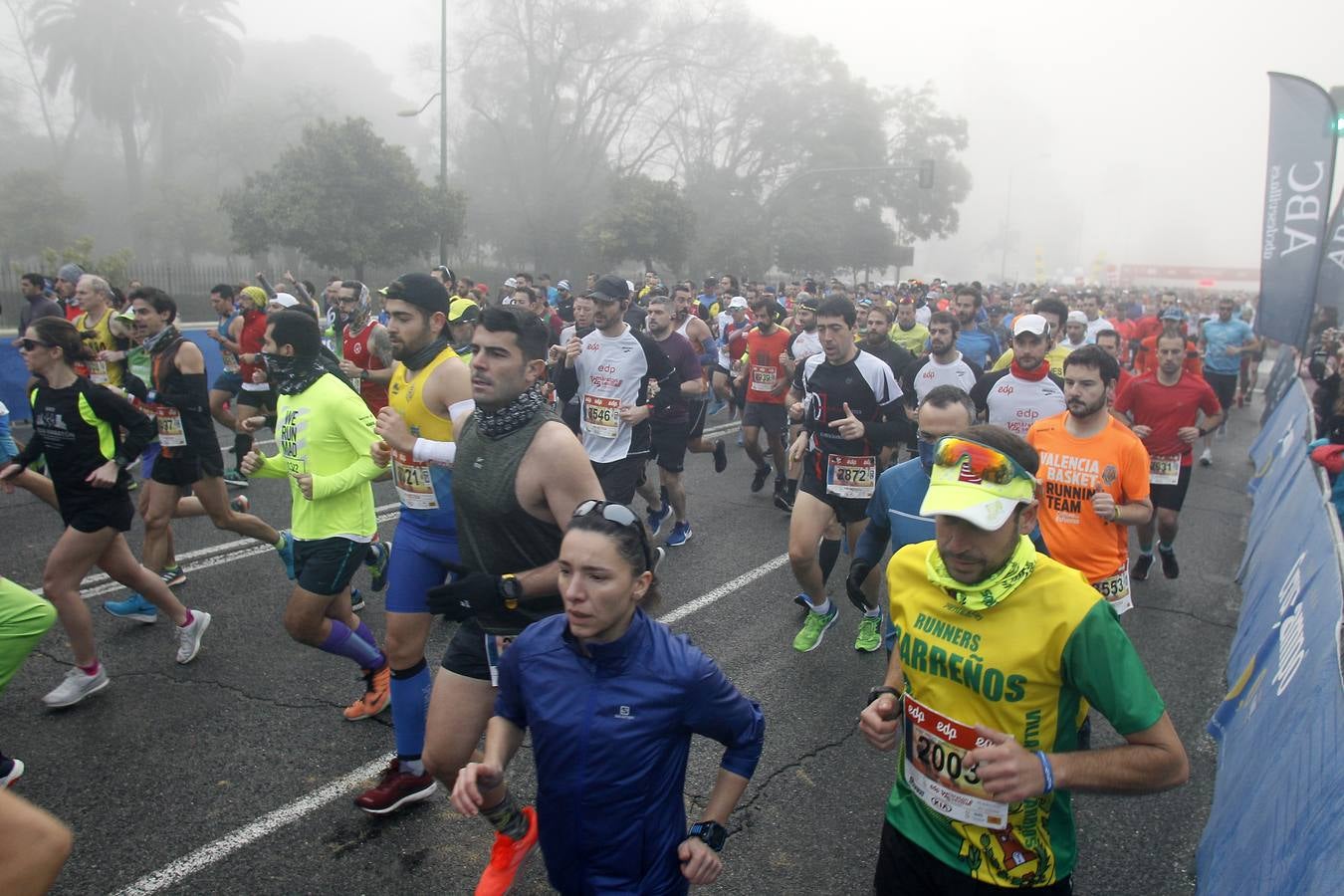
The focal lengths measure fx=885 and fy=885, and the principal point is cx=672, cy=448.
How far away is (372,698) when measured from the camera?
4.63 metres

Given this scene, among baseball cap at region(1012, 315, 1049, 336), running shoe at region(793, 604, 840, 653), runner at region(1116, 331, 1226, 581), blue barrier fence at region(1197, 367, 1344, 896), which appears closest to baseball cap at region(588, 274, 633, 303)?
running shoe at region(793, 604, 840, 653)

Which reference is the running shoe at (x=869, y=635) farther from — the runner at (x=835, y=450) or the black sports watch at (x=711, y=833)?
the black sports watch at (x=711, y=833)

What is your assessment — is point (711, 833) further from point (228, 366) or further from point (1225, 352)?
→ point (1225, 352)

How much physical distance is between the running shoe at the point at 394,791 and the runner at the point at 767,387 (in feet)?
19.3

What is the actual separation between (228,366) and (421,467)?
8.22m

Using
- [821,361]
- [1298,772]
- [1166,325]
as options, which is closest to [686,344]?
[821,361]

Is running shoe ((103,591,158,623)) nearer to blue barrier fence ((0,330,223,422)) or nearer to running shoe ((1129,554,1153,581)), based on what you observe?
running shoe ((1129,554,1153,581))

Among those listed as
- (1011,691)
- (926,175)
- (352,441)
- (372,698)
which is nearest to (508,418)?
(352,441)

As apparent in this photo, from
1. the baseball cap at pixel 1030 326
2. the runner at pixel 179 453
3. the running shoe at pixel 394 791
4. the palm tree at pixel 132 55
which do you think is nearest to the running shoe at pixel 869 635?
the baseball cap at pixel 1030 326

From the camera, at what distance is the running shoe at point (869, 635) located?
18.4ft

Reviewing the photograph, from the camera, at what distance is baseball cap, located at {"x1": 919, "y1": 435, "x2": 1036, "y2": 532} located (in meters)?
2.05

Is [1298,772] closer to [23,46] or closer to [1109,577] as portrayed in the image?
[1109,577]

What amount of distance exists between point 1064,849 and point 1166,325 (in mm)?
6199

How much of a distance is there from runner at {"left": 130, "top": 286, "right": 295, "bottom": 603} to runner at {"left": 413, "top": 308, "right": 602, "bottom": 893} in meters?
3.47
